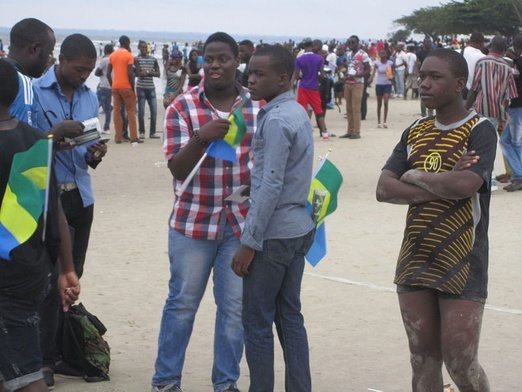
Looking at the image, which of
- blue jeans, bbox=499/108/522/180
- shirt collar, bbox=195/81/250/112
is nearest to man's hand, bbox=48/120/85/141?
shirt collar, bbox=195/81/250/112

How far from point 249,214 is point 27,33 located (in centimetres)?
189

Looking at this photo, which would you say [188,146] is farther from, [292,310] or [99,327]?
[99,327]

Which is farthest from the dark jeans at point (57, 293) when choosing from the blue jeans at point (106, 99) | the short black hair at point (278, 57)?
the blue jeans at point (106, 99)

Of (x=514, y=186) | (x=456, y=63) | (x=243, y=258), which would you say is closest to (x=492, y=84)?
(x=514, y=186)

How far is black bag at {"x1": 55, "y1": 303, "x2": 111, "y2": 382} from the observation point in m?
5.67

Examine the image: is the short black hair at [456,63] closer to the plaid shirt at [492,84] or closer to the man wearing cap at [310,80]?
the plaid shirt at [492,84]

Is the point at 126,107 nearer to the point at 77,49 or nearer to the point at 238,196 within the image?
the point at 77,49

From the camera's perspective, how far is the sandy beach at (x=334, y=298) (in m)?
5.77

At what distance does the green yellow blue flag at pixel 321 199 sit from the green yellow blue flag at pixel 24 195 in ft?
5.18

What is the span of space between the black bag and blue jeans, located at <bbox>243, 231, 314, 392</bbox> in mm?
1243

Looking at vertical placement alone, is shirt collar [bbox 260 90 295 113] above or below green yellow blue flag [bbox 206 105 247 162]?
above

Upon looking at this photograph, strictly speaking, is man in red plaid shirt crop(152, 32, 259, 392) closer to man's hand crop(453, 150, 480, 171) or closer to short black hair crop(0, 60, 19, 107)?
short black hair crop(0, 60, 19, 107)

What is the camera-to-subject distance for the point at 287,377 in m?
4.92

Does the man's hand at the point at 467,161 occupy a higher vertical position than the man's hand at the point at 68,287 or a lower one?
higher
